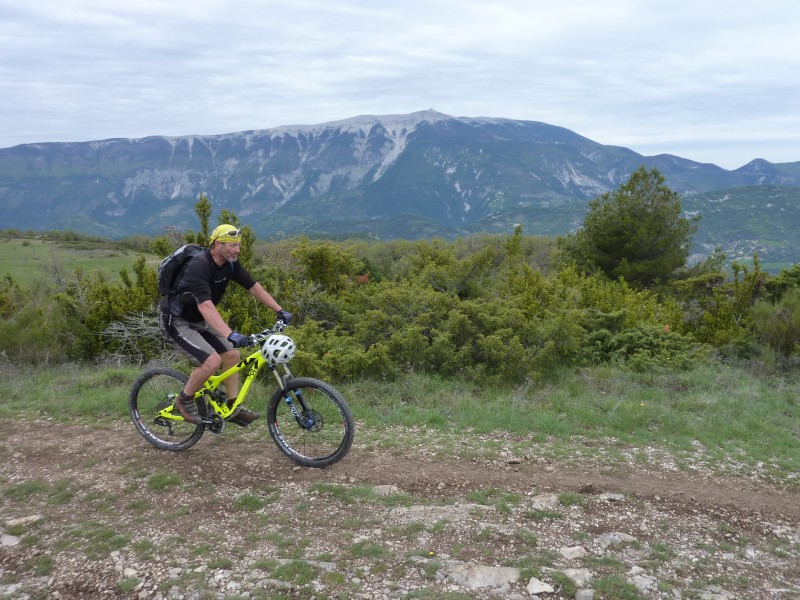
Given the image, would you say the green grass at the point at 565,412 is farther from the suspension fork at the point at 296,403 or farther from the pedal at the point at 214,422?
the pedal at the point at 214,422

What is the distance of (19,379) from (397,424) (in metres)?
6.39

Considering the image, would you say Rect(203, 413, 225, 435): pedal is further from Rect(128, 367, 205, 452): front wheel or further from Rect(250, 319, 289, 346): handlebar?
Rect(250, 319, 289, 346): handlebar

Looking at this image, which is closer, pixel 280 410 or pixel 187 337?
pixel 187 337

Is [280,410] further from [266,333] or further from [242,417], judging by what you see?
[266,333]

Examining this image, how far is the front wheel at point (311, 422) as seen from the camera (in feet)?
17.4

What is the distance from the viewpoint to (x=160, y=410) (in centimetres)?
593

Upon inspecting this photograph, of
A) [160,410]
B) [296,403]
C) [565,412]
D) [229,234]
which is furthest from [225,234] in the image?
[565,412]

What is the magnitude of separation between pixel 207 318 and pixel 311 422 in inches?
56.9

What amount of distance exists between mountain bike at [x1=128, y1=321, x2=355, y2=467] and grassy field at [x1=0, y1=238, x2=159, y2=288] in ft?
125

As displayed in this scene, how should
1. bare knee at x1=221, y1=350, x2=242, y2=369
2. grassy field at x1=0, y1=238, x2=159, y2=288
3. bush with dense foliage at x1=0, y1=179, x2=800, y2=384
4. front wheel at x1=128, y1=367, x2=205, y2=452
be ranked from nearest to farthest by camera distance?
bare knee at x1=221, y1=350, x2=242, y2=369 < front wheel at x1=128, y1=367, x2=205, y2=452 < bush with dense foliage at x1=0, y1=179, x2=800, y2=384 < grassy field at x1=0, y1=238, x2=159, y2=288

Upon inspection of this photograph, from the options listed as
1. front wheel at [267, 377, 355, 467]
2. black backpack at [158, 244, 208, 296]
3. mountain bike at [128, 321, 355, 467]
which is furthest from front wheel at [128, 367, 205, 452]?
black backpack at [158, 244, 208, 296]

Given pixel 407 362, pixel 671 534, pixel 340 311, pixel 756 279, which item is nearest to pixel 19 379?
pixel 340 311

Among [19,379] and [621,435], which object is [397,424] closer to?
[621,435]

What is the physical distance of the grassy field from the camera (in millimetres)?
43125
